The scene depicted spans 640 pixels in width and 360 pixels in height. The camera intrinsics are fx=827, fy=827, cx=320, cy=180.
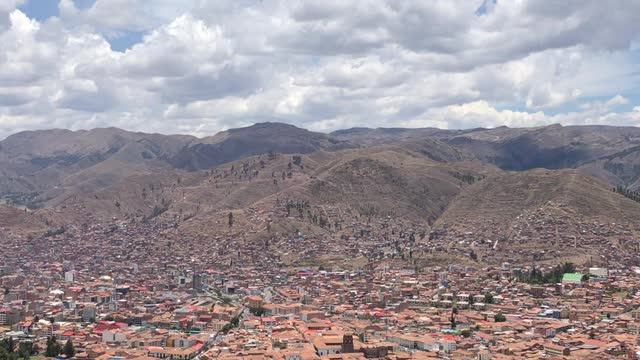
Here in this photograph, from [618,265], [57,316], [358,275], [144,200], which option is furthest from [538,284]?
[144,200]

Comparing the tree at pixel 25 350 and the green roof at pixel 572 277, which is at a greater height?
the green roof at pixel 572 277

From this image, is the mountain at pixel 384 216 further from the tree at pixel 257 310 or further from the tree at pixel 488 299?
the tree at pixel 257 310

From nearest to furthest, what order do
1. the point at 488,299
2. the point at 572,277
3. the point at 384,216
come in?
the point at 488,299
the point at 572,277
the point at 384,216

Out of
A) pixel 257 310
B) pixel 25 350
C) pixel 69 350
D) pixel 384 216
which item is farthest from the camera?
pixel 384 216

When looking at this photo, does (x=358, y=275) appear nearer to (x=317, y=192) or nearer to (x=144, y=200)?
(x=317, y=192)

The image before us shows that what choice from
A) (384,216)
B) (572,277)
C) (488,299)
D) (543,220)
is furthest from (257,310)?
(384,216)

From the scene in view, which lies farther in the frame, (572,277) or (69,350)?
(572,277)

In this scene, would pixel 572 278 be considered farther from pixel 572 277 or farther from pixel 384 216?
pixel 384 216

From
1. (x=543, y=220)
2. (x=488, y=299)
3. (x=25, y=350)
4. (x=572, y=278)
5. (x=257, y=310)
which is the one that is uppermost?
(x=543, y=220)

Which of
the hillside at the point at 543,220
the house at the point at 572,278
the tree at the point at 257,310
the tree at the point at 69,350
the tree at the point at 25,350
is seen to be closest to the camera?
the tree at the point at 25,350

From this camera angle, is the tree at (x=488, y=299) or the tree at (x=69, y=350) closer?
the tree at (x=69, y=350)

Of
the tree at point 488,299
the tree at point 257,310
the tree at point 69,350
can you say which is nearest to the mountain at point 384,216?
the tree at point 488,299
